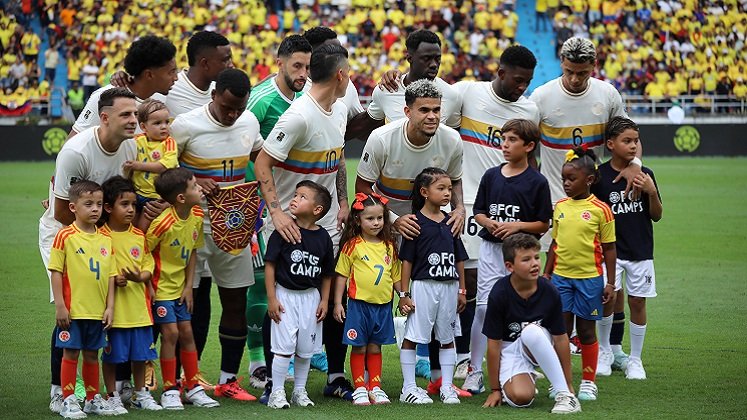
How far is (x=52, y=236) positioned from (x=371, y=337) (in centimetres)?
234

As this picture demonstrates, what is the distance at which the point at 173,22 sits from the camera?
114 ft

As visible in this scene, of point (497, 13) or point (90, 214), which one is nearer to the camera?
point (90, 214)

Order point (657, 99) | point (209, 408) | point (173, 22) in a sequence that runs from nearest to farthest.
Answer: point (209, 408) < point (657, 99) < point (173, 22)

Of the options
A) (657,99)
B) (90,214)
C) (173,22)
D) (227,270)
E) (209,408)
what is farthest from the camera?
(173,22)

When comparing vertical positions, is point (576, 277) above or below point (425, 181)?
below

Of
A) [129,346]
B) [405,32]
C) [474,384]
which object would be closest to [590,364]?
[474,384]

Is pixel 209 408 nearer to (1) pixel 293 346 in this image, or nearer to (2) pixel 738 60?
(1) pixel 293 346

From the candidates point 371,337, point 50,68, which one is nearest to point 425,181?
point 371,337

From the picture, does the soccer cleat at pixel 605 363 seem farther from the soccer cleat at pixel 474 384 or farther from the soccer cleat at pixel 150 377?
the soccer cleat at pixel 150 377

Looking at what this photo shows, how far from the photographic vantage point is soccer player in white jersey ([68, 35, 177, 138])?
7.27 metres

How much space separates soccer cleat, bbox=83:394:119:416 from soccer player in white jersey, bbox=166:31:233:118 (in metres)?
2.34

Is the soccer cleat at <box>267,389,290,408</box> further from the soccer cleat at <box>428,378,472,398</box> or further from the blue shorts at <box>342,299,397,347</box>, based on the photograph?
the soccer cleat at <box>428,378,472,398</box>

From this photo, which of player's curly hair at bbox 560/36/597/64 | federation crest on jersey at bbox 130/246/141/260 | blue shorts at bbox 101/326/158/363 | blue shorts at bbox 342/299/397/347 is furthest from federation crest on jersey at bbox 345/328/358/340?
player's curly hair at bbox 560/36/597/64

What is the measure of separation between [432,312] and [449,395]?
0.59 m
